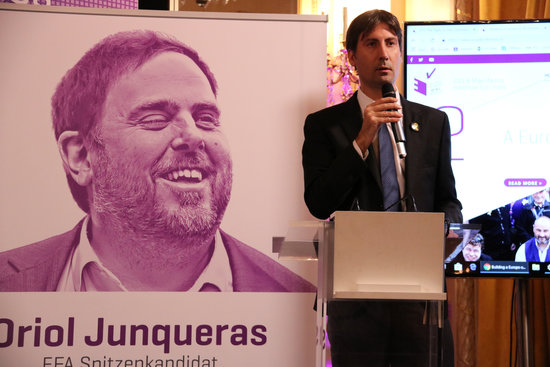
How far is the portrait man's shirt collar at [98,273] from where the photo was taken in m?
2.95

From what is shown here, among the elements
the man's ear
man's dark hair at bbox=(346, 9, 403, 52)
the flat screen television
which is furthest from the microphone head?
the man's ear

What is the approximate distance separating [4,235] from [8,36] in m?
0.84

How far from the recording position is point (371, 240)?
1.75 meters

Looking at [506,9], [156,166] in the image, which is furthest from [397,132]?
[506,9]

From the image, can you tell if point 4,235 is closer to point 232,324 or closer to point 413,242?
point 232,324

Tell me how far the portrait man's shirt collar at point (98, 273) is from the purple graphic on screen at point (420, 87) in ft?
3.74

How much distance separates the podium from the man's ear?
5.03 ft

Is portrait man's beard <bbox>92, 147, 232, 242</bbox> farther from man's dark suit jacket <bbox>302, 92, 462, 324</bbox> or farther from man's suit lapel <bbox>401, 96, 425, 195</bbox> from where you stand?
man's suit lapel <bbox>401, 96, 425, 195</bbox>

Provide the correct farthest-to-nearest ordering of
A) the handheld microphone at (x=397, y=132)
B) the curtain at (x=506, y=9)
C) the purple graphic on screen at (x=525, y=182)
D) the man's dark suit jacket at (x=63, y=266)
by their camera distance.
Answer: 1. the curtain at (x=506, y=9)
2. the purple graphic on screen at (x=525, y=182)
3. the man's dark suit jacket at (x=63, y=266)
4. the handheld microphone at (x=397, y=132)

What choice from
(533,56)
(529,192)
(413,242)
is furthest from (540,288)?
(413,242)

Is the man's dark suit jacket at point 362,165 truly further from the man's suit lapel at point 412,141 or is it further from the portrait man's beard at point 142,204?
the portrait man's beard at point 142,204

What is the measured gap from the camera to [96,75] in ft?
9.90

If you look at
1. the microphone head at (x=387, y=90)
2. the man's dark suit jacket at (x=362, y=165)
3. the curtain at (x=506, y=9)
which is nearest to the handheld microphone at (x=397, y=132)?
the microphone head at (x=387, y=90)

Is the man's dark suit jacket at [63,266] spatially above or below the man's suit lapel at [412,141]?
below
